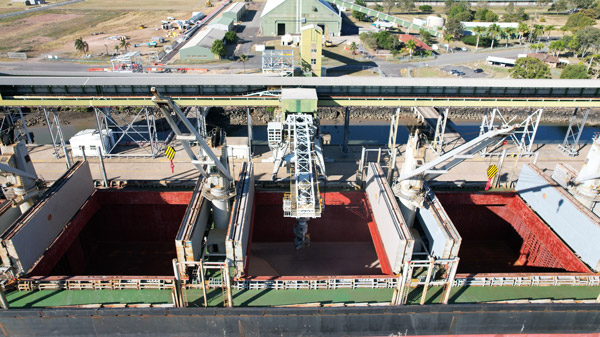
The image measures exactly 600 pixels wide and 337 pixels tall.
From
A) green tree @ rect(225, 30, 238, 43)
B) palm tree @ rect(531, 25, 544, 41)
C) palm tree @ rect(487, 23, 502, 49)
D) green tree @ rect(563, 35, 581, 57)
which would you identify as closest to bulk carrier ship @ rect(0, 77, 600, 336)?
green tree @ rect(225, 30, 238, 43)

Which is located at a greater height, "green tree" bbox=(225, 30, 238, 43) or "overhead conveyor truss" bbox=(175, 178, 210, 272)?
"green tree" bbox=(225, 30, 238, 43)

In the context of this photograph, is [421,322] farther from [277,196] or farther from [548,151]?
[548,151]

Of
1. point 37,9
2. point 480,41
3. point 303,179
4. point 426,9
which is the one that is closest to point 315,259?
point 303,179

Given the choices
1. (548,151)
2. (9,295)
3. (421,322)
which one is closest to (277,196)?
(421,322)

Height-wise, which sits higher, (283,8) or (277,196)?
(283,8)

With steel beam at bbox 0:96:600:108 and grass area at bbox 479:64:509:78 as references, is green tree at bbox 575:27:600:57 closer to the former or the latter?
grass area at bbox 479:64:509:78

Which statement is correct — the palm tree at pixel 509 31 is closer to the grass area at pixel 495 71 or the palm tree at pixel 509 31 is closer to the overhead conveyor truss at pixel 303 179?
the grass area at pixel 495 71
